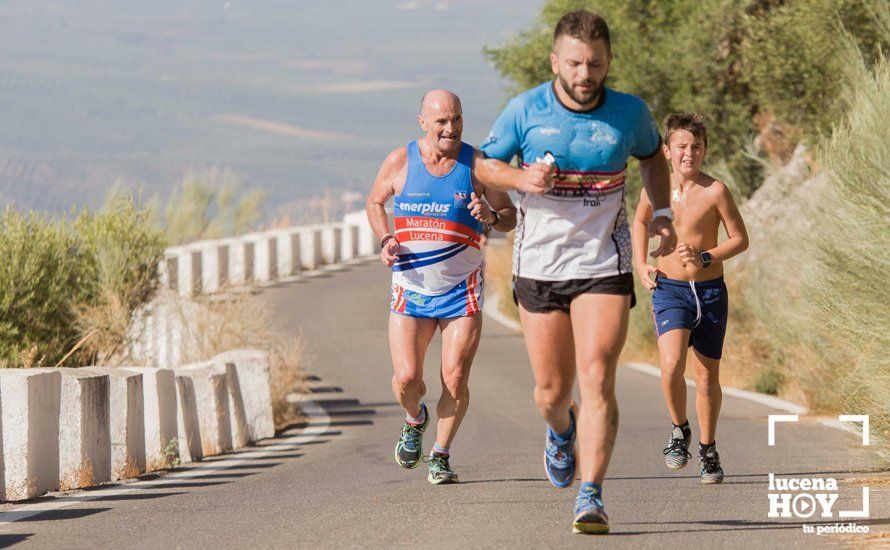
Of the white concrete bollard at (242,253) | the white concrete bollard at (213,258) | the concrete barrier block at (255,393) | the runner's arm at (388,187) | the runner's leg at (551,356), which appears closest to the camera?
the runner's leg at (551,356)

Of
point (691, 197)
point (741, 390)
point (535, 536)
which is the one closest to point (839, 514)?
point (535, 536)

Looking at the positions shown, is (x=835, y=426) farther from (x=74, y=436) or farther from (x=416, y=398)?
(x=74, y=436)

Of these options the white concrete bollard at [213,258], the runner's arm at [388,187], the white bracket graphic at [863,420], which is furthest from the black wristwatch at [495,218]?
the white concrete bollard at [213,258]

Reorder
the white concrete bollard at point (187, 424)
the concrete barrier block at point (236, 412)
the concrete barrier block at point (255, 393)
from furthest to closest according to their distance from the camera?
the concrete barrier block at point (255, 393) → the concrete barrier block at point (236, 412) → the white concrete bollard at point (187, 424)

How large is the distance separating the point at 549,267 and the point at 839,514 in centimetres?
195

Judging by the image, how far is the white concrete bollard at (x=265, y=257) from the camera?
36094 millimetres

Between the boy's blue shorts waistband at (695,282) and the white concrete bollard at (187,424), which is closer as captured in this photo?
the boy's blue shorts waistband at (695,282)

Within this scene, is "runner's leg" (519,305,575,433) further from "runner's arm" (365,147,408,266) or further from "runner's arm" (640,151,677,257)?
"runner's arm" (365,147,408,266)

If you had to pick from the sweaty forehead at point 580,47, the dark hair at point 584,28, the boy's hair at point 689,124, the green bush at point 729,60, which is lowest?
the boy's hair at point 689,124

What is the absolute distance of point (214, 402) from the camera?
1354cm

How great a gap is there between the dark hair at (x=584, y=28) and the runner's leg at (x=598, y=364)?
3.75 feet

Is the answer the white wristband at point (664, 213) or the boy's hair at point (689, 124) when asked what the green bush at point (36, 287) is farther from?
the white wristband at point (664, 213)

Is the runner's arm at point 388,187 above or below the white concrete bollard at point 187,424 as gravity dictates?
above

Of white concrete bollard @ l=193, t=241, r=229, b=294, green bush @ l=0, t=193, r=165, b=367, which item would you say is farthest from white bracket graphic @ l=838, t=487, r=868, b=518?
white concrete bollard @ l=193, t=241, r=229, b=294
